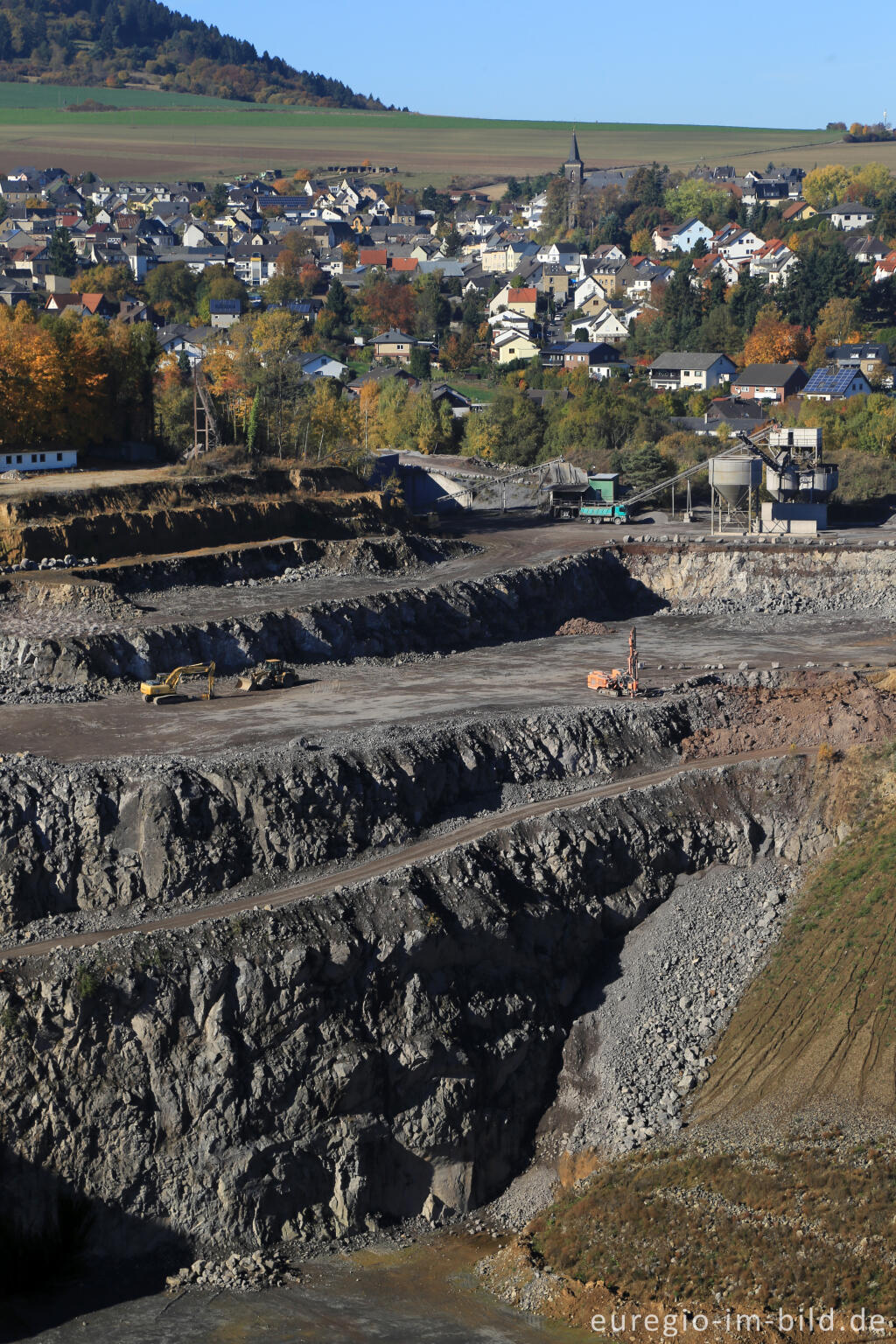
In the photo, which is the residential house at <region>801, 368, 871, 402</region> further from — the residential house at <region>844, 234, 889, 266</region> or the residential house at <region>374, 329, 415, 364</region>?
the residential house at <region>844, 234, 889, 266</region>

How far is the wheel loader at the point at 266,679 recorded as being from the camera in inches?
2180

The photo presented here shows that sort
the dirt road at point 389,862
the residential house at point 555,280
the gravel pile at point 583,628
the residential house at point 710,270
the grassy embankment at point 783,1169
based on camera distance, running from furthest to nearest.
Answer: the residential house at point 555,280, the residential house at point 710,270, the gravel pile at point 583,628, the dirt road at point 389,862, the grassy embankment at point 783,1169

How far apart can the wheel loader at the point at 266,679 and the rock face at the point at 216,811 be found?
8129 millimetres

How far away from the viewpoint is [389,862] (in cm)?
4381

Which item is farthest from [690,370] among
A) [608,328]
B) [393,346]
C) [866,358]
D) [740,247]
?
[740,247]

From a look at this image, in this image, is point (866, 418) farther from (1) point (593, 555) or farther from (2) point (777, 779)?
(2) point (777, 779)

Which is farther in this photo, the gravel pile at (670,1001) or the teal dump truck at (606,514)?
the teal dump truck at (606,514)

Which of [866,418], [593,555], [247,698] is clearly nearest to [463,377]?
[866,418]

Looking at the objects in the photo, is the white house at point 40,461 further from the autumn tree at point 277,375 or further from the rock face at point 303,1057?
the rock face at point 303,1057

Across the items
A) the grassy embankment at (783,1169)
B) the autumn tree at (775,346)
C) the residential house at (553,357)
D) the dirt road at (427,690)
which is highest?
the autumn tree at (775,346)

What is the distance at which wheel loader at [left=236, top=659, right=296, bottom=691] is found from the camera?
55.4 metres

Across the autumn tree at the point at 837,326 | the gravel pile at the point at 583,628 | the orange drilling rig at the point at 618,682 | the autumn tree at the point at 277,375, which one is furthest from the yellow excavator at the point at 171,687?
the autumn tree at the point at 837,326

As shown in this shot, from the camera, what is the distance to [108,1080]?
3606 cm

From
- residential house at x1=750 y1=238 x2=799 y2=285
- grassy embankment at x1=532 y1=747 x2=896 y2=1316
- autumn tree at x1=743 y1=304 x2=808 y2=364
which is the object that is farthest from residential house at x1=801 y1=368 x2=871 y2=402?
grassy embankment at x1=532 y1=747 x2=896 y2=1316
